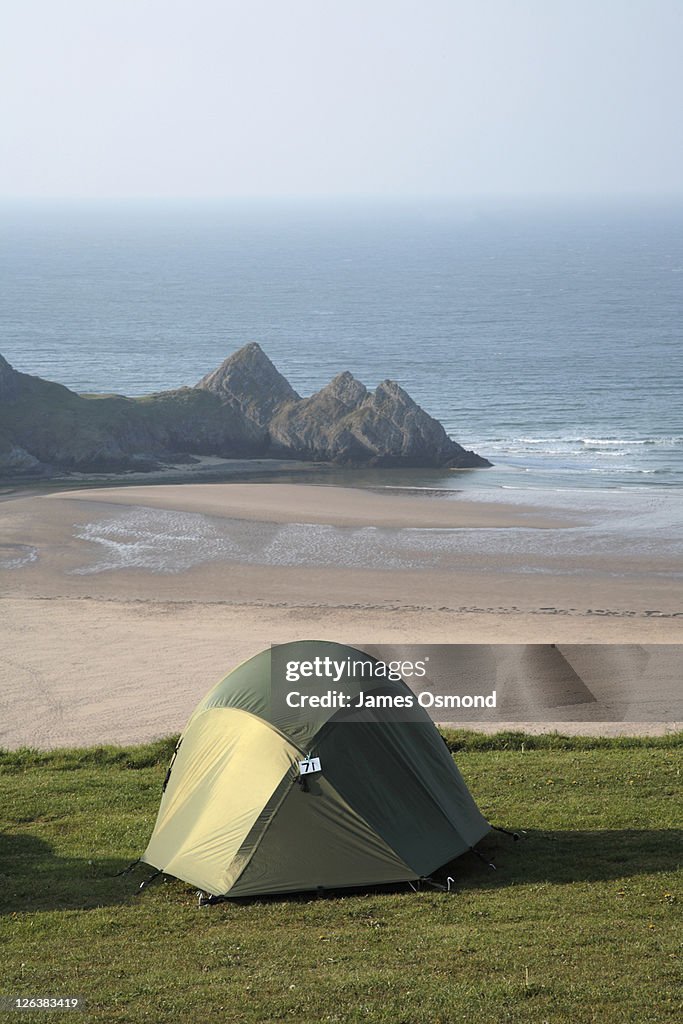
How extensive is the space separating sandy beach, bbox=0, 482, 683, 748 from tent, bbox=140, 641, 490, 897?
7.61 metres

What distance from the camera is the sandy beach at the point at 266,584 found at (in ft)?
78.2

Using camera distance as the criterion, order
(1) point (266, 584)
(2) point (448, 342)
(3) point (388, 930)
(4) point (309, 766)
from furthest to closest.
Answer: (2) point (448, 342) < (1) point (266, 584) < (4) point (309, 766) < (3) point (388, 930)

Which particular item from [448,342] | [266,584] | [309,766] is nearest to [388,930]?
[309,766]

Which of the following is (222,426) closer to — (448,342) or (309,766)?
(309,766)

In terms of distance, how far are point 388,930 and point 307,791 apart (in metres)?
1.78

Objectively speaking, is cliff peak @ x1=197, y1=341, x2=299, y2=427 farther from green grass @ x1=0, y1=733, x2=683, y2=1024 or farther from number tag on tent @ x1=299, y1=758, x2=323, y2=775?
number tag on tent @ x1=299, y1=758, x2=323, y2=775

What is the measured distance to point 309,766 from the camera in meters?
12.2

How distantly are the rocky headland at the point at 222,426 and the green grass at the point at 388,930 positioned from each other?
3775 centimetres

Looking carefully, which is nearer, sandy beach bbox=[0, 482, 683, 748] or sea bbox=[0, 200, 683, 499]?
sandy beach bbox=[0, 482, 683, 748]

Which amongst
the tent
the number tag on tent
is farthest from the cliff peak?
the number tag on tent

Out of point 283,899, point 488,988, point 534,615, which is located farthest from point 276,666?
point 534,615

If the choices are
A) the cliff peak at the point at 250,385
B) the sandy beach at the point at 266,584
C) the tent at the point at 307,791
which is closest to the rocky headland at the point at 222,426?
the cliff peak at the point at 250,385

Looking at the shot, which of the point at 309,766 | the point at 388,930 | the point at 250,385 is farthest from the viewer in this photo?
the point at 250,385

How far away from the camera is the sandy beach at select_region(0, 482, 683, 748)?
23828mm
